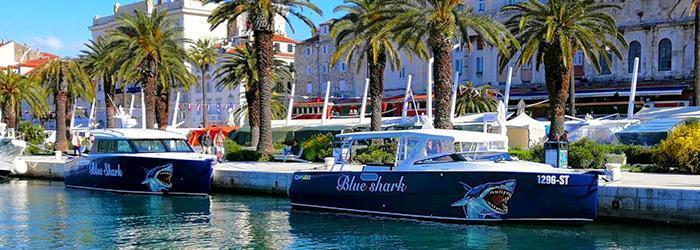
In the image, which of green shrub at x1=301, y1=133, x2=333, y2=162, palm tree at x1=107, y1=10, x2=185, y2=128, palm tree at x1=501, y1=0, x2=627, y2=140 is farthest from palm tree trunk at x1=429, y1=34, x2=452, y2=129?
palm tree at x1=107, y1=10, x2=185, y2=128

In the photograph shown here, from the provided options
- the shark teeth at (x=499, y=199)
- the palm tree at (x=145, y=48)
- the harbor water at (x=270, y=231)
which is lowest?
the harbor water at (x=270, y=231)

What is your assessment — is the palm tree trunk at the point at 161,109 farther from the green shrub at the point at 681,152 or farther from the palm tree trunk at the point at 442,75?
the green shrub at the point at 681,152

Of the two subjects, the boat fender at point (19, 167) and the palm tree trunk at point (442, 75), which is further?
the boat fender at point (19, 167)

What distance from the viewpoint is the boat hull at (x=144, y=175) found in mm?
31703

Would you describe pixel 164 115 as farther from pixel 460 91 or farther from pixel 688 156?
pixel 688 156

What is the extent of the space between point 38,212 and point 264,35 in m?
16.0

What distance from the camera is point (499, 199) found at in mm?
21281

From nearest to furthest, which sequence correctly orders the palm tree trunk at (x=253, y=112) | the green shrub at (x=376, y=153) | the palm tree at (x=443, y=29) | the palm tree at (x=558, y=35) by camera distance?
1. the green shrub at (x=376, y=153)
2. the palm tree at (x=443, y=29)
3. the palm tree at (x=558, y=35)
4. the palm tree trunk at (x=253, y=112)

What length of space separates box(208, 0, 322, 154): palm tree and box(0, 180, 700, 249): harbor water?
12083 millimetres

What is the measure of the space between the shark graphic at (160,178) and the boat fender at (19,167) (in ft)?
46.8

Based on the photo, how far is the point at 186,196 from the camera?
32.1 meters

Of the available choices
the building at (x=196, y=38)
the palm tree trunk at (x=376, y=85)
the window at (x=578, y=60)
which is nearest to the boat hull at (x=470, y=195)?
the palm tree trunk at (x=376, y=85)

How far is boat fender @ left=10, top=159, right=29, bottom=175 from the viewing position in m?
43.9

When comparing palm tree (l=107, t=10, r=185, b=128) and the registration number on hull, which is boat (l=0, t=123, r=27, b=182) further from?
the registration number on hull
